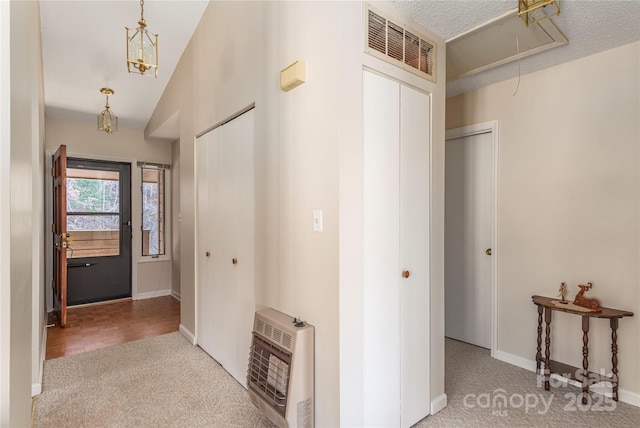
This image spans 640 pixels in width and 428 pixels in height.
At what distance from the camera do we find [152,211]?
5344 mm

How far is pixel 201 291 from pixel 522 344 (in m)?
2.96

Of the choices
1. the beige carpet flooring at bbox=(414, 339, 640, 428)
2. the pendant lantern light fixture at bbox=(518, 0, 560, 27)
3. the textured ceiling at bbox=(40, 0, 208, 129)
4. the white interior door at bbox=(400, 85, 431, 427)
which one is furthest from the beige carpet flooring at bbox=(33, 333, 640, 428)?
the textured ceiling at bbox=(40, 0, 208, 129)

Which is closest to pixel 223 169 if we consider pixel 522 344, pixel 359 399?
pixel 359 399

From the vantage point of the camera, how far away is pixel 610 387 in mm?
2414

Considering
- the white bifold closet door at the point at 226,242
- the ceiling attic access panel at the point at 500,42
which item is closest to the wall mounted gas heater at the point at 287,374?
the white bifold closet door at the point at 226,242

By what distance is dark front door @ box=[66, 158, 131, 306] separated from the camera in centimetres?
471

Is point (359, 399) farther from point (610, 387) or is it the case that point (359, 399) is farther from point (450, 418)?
point (610, 387)

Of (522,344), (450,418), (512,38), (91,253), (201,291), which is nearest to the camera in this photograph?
(450,418)

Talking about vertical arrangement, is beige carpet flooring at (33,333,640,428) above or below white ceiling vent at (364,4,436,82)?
below

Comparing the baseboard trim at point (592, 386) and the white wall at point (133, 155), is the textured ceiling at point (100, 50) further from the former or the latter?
the baseboard trim at point (592, 386)

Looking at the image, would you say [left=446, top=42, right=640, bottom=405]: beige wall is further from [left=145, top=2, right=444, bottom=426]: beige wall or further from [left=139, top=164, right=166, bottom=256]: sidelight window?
[left=139, top=164, right=166, bottom=256]: sidelight window

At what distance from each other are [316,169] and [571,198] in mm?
2104

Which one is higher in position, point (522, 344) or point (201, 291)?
point (201, 291)

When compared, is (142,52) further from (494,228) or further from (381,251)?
(494,228)
